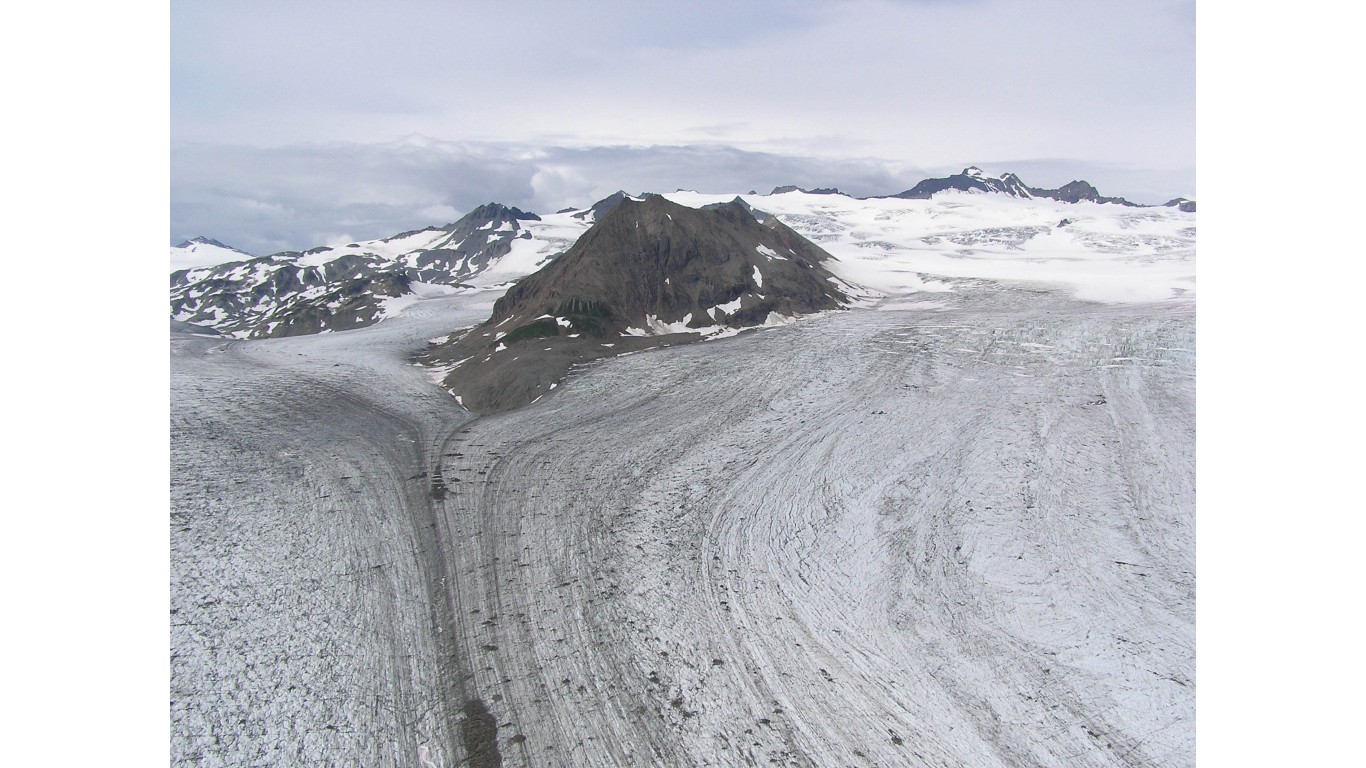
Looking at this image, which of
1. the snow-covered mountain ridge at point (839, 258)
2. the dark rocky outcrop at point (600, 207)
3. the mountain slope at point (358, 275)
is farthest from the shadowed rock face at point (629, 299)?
the dark rocky outcrop at point (600, 207)

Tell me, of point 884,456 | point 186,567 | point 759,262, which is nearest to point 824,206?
point 759,262

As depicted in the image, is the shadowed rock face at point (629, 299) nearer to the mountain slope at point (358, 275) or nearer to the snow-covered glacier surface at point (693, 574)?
the snow-covered glacier surface at point (693, 574)

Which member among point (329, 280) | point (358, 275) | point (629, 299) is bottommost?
point (629, 299)

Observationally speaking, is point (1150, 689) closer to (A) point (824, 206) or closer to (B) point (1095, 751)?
(B) point (1095, 751)

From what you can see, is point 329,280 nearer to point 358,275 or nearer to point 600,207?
point 358,275

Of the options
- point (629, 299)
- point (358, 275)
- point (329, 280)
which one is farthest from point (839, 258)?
point (329, 280)

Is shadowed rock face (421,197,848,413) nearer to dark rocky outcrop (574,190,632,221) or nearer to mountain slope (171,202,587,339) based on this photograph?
mountain slope (171,202,587,339)
